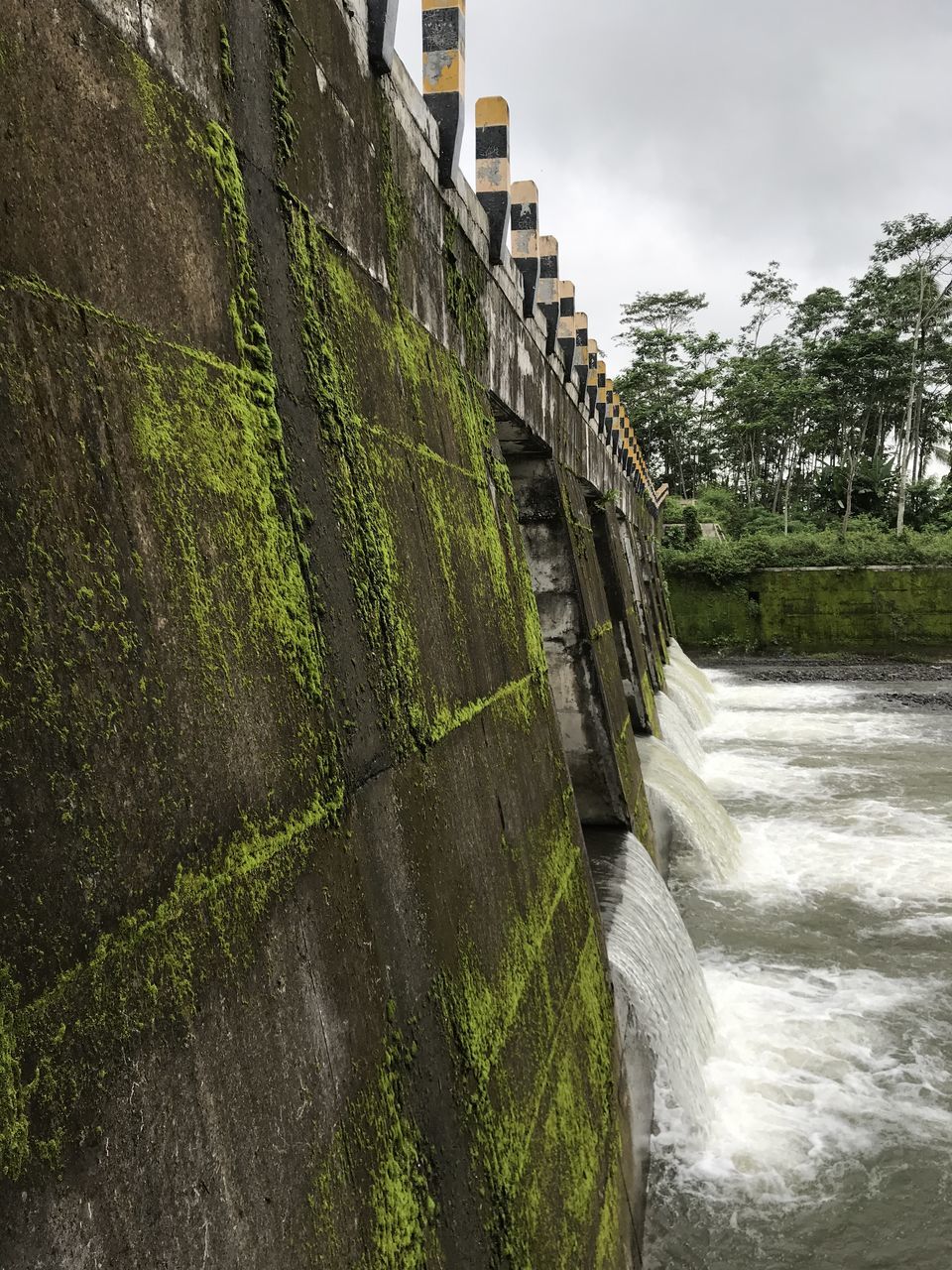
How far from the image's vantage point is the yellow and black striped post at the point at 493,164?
4.11 metres

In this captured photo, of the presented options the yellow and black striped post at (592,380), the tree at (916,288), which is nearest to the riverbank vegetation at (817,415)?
the tree at (916,288)

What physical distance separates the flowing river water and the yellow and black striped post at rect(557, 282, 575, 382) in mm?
3703

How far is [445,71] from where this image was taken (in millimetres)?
3309

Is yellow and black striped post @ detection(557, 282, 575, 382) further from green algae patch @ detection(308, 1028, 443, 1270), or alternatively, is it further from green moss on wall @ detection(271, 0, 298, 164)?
green algae patch @ detection(308, 1028, 443, 1270)

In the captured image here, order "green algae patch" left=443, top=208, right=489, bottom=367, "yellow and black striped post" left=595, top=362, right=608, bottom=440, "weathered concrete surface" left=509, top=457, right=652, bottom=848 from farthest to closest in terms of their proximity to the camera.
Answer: "yellow and black striped post" left=595, top=362, right=608, bottom=440
"weathered concrete surface" left=509, top=457, right=652, bottom=848
"green algae patch" left=443, top=208, right=489, bottom=367

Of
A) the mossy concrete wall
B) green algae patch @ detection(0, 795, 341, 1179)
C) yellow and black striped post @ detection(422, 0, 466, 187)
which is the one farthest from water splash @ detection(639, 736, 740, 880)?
the mossy concrete wall

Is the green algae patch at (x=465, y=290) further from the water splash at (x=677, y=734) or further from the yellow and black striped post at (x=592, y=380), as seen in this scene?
the water splash at (x=677, y=734)

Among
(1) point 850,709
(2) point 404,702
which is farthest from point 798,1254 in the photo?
(1) point 850,709

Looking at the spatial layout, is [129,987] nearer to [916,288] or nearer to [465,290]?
[465,290]

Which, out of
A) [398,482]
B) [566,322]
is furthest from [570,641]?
[398,482]

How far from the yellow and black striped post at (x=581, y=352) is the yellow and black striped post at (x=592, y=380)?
219mm

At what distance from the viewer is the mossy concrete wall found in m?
23.5

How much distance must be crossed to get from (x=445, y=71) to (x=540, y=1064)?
3.41 m

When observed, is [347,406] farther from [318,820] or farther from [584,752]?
[584,752]
